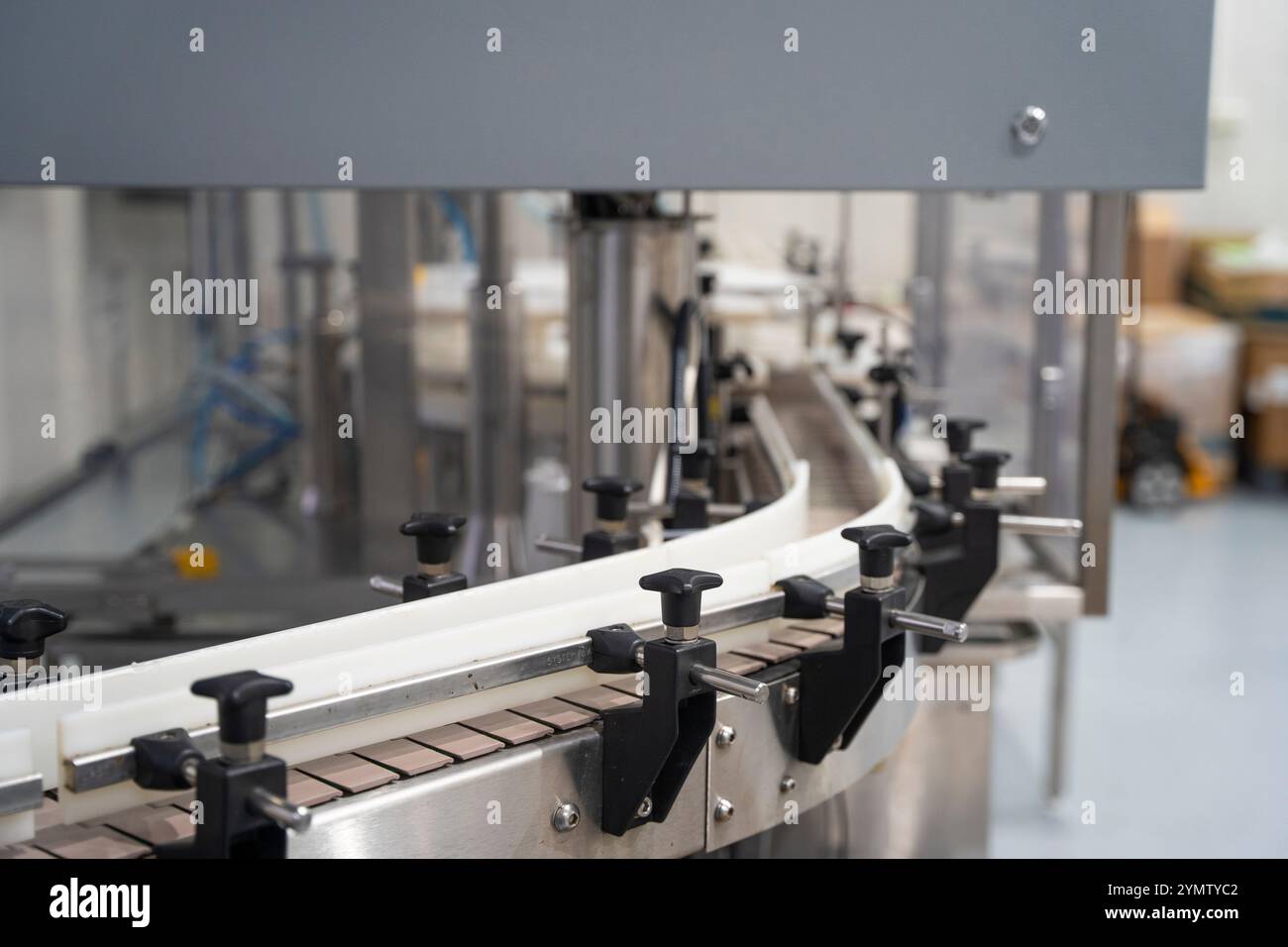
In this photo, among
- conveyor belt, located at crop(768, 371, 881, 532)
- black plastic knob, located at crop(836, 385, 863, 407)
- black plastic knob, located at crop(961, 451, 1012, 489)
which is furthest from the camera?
black plastic knob, located at crop(836, 385, 863, 407)

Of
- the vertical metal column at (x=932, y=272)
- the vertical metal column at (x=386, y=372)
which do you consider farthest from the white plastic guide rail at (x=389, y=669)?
the vertical metal column at (x=932, y=272)

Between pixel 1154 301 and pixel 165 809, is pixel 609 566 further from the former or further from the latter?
pixel 1154 301

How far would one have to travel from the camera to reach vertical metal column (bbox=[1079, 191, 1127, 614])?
1730 mm

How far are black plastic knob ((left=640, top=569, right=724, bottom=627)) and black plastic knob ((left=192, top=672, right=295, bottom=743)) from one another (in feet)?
0.68

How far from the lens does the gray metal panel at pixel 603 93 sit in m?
0.85

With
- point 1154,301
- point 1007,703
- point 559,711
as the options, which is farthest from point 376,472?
point 1154,301

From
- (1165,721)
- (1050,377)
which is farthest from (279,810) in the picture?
(1165,721)

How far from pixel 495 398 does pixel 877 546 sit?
2033 millimetres

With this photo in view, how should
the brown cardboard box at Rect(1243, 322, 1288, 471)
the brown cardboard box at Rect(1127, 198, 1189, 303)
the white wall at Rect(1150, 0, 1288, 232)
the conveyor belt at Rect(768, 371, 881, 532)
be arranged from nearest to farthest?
the conveyor belt at Rect(768, 371, 881, 532) < the brown cardboard box at Rect(1243, 322, 1288, 471) < the brown cardboard box at Rect(1127, 198, 1189, 303) < the white wall at Rect(1150, 0, 1288, 232)

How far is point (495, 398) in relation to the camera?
2.79 meters

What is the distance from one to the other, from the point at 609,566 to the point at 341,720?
24 centimetres

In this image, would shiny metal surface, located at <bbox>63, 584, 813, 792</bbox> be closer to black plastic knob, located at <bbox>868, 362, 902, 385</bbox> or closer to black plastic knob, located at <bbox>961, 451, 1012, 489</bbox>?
black plastic knob, located at <bbox>961, 451, 1012, 489</bbox>

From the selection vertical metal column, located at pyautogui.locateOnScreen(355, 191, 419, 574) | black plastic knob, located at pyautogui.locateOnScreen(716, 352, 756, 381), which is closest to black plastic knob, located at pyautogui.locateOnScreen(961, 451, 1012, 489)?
black plastic knob, located at pyautogui.locateOnScreen(716, 352, 756, 381)

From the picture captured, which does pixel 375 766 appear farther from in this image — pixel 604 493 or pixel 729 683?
pixel 604 493
